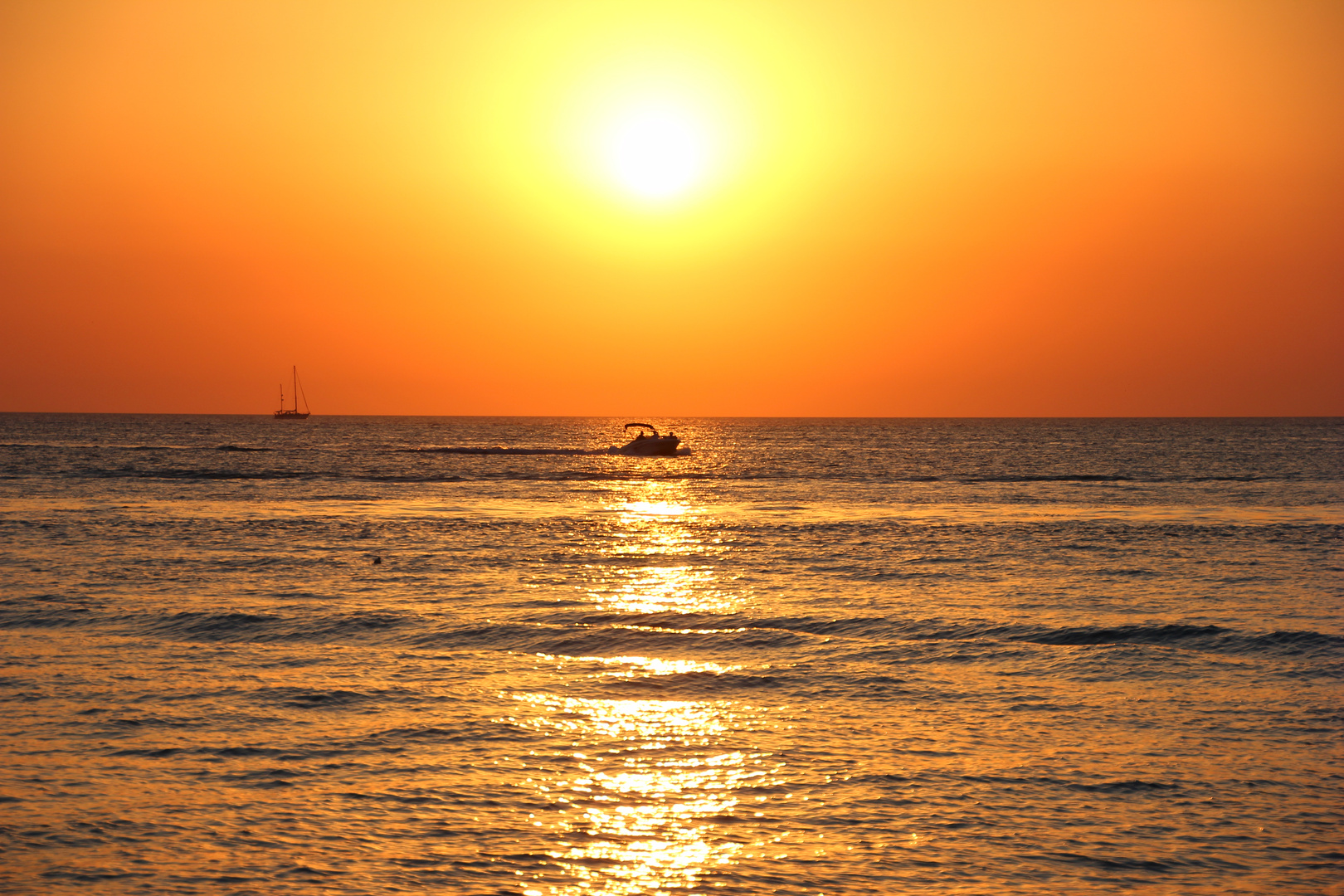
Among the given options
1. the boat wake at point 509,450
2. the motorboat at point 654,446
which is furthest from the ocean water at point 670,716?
the boat wake at point 509,450

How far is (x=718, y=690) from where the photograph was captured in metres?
19.2

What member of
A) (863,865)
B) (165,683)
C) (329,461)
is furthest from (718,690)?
(329,461)

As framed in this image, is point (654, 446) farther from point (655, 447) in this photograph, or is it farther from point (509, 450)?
point (509, 450)

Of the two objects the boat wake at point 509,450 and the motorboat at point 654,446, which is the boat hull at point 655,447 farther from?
the boat wake at point 509,450

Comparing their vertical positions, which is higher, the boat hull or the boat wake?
the boat wake

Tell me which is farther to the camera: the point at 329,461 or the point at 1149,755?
the point at 329,461

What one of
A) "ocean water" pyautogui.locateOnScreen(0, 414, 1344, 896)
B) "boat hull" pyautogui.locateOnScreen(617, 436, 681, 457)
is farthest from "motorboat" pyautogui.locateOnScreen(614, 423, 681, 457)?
"ocean water" pyautogui.locateOnScreen(0, 414, 1344, 896)

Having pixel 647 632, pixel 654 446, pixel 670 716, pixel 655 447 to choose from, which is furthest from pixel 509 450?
pixel 670 716

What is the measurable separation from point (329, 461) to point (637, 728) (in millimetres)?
113996

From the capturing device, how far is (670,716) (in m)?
17.2

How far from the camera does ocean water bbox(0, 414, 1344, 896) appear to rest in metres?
11.3

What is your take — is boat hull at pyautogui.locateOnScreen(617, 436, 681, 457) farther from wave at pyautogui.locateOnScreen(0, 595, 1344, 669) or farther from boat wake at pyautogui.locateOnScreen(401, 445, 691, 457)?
wave at pyautogui.locateOnScreen(0, 595, 1344, 669)

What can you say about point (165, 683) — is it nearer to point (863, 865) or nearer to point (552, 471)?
point (863, 865)

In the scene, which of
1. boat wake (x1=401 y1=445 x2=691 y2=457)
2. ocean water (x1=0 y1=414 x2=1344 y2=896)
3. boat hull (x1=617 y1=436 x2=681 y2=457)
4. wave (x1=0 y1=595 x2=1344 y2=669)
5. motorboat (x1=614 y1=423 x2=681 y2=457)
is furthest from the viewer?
boat wake (x1=401 y1=445 x2=691 y2=457)
